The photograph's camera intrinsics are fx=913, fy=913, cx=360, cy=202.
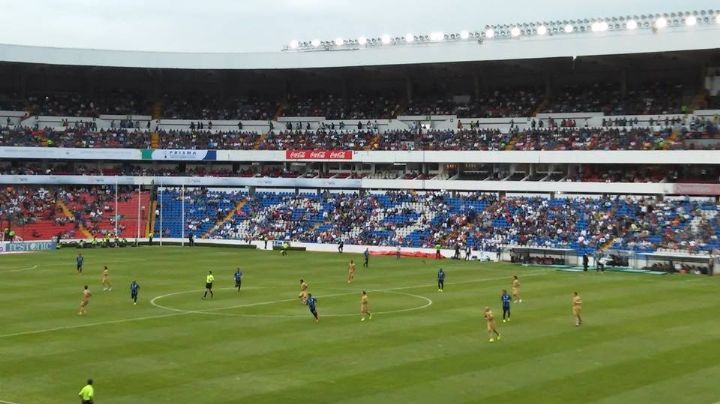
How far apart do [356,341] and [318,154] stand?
57053 millimetres

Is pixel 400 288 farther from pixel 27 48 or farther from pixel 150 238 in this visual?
pixel 27 48

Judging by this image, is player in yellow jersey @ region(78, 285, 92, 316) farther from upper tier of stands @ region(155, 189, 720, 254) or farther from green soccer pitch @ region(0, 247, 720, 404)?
upper tier of stands @ region(155, 189, 720, 254)

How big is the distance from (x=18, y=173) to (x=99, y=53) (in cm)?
1395

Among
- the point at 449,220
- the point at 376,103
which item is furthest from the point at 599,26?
the point at 376,103

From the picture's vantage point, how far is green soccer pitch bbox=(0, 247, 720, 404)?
2595 centimetres

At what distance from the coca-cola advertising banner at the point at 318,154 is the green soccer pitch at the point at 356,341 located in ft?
107

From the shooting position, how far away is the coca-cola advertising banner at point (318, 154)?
88.6m

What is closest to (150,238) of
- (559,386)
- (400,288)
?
(400,288)

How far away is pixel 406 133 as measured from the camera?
90312 mm

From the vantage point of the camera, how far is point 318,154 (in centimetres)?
8975

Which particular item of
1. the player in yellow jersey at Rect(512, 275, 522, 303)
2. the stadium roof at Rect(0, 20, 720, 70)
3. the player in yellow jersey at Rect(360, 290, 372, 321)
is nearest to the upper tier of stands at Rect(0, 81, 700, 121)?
the stadium roof at Rect(0, 20, 720, 70)

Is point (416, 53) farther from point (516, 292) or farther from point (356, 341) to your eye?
point (356, 341)

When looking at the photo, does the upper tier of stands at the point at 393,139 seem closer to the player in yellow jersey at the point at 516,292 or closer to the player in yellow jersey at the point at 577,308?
the player in yellow jersey at the point at 516,292

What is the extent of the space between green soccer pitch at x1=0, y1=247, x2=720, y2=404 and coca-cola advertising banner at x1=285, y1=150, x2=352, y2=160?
3273 centimetres
